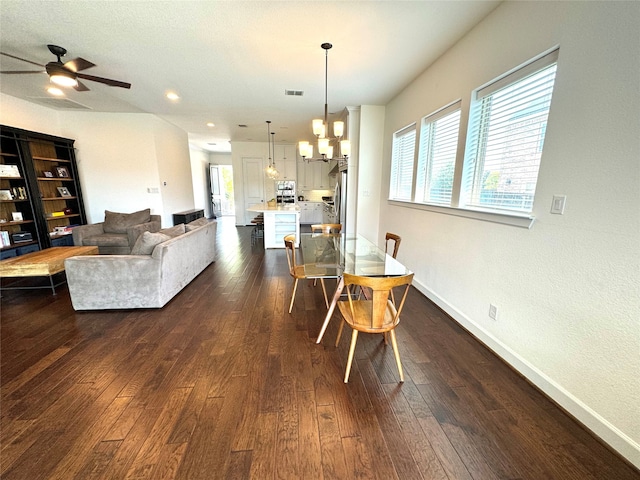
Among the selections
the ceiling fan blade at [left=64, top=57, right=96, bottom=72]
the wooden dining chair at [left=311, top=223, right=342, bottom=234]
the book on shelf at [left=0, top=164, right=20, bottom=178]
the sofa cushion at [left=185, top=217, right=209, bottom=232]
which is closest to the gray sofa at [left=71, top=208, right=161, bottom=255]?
the book on shelf at [left=0, top=164, right=20, bottom=178]

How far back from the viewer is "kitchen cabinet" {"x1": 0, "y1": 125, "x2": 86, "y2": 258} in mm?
3922

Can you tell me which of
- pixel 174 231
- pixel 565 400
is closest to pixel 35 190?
pixel 174 231

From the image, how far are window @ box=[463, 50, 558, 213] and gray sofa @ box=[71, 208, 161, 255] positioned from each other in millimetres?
5095

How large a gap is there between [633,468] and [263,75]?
4.52m

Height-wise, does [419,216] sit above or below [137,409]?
above

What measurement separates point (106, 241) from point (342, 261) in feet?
14.0

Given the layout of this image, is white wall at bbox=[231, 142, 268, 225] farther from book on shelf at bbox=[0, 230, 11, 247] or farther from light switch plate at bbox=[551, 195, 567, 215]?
light switch plate at bbox=[551, 195, 567, 215]

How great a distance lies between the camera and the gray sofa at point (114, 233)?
4211mm

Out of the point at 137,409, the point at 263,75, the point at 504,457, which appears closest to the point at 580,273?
the point at 504,457

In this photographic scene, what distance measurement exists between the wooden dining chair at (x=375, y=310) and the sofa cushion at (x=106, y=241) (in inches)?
170

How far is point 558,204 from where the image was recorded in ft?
5.10

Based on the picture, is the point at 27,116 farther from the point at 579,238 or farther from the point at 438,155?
the point at 579,238

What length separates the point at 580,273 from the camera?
56.7 inches

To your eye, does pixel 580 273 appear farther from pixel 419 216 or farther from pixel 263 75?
pixel 263 75
